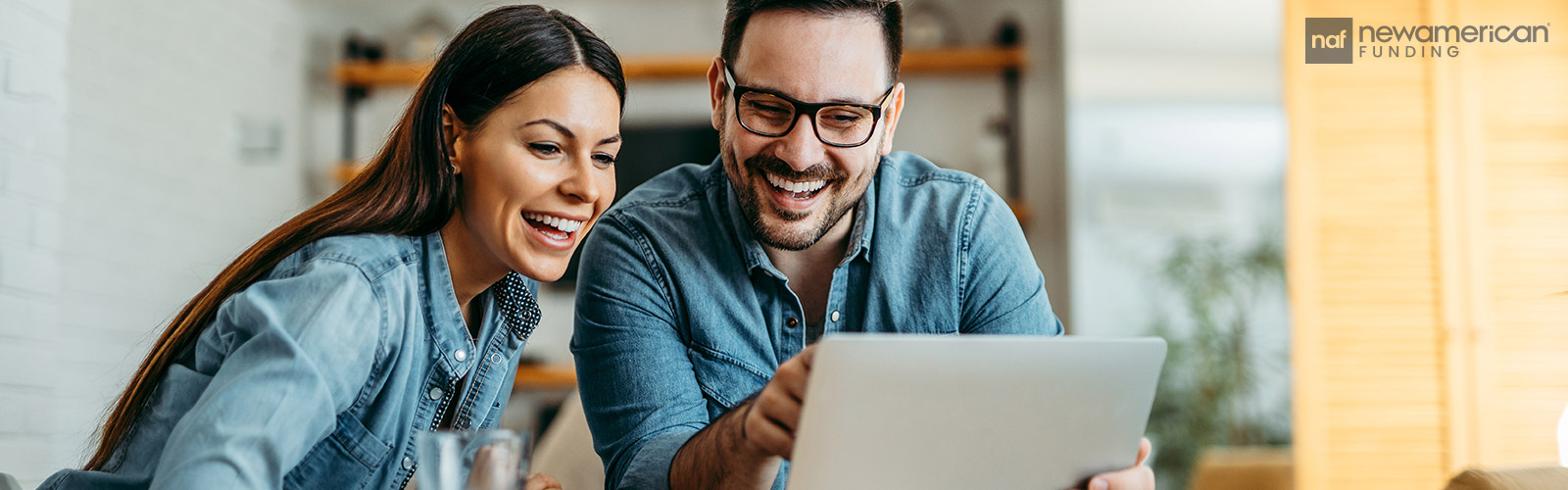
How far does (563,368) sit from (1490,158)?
3305 mm

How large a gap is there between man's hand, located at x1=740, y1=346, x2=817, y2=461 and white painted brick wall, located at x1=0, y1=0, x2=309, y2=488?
1164mm

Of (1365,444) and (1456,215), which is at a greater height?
(1456,215)

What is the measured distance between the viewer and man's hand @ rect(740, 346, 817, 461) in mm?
881

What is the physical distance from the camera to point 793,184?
1.35m

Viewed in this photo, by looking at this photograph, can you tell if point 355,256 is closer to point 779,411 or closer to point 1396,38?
point 779,411

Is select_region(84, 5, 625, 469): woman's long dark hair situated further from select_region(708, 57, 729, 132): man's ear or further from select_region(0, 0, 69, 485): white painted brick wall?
select_region(0, 0, 69, 485): white painted brick wall

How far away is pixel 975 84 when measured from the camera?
4.53 m

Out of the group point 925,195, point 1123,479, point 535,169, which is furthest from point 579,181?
point 1123,479

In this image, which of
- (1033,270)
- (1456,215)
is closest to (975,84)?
(1456,215)

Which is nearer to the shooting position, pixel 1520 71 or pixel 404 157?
pixel 404 157

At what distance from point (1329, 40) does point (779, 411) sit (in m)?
3.16

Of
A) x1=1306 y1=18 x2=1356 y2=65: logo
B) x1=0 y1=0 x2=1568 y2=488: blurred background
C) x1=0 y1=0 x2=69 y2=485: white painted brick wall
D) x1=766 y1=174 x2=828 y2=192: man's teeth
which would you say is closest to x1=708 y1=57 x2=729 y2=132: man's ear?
x1=766 y1=174 x2=828 y2=192: man's teeth

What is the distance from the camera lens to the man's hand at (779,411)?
88cm

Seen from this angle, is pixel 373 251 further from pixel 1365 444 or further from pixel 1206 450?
pixel 1206 450
